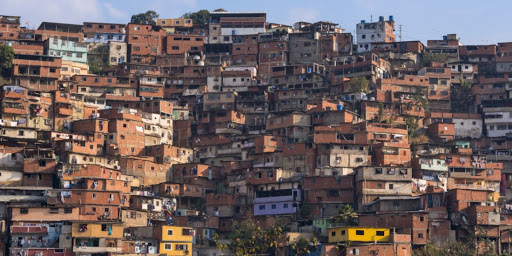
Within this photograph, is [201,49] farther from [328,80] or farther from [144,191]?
[144,191]

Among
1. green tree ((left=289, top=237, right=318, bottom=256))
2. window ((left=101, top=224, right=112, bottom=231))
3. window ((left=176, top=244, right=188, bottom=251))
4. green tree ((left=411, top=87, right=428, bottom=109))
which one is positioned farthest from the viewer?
green tree ((left=411, top=87, right=428, bottom=109))

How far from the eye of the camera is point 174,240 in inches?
2482

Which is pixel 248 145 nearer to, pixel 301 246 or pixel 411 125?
pixel 411 125

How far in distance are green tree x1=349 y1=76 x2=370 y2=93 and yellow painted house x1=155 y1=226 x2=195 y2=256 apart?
24.9m

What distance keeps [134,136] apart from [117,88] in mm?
10342

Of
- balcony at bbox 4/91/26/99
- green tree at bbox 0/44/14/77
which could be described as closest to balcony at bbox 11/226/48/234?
balcony at bbox 4/91/26/99

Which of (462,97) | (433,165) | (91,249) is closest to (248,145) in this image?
(433,165)

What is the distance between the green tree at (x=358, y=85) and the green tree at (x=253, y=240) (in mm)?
21247

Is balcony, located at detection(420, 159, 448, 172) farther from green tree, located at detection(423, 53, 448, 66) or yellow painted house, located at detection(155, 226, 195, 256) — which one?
green tree, located at detection(423, 53, 448, 66)

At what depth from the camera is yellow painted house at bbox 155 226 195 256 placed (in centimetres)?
6278

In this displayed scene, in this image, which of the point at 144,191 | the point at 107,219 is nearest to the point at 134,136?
the point at 144,191

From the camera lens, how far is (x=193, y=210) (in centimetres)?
7081

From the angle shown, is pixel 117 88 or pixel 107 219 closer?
pixel 107 219

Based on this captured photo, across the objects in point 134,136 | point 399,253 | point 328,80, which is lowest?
point 399,253
